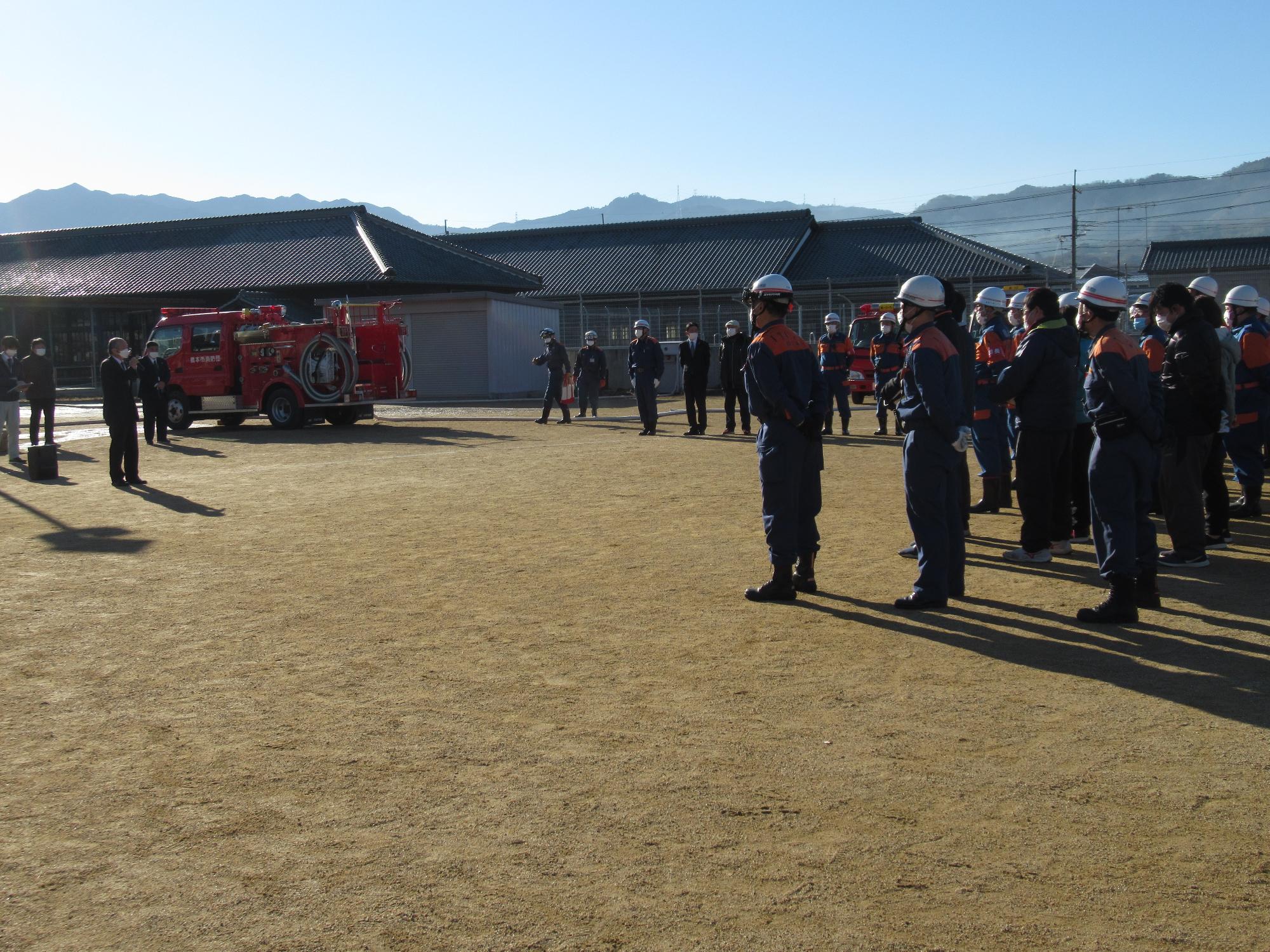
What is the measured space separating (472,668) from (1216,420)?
5.20 metres

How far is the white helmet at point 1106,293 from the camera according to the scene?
6320mm

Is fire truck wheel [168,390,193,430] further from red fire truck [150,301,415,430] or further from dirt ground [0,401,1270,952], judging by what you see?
dirt ground [0,401,1270,952]

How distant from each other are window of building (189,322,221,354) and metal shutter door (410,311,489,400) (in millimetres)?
10711

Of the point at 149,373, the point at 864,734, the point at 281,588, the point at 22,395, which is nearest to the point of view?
the point at 864,734

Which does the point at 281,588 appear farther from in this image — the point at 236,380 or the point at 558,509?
the point at 236,380

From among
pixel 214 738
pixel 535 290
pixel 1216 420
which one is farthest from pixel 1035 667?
pixel 535 290

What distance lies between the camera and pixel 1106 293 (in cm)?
634

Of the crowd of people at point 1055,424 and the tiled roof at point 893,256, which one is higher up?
the tiled roof at point 893,256

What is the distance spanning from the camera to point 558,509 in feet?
35.8

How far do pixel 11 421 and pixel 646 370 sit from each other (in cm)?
947

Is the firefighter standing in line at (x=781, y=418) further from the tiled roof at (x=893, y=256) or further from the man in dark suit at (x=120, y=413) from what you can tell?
the tiled roof at (x=893, y=256)

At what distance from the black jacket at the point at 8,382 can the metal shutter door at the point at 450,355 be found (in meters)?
16.5

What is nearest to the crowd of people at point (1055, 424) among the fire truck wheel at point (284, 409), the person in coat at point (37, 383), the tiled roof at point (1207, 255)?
the person in coat at point (37, 383)

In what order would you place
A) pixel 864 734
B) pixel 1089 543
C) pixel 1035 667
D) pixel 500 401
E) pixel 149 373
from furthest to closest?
1. pixel 500 401
2. pixel 149 373
3. pixel 1089 543
4. pixel 1035 667
5. pixel 864 734
